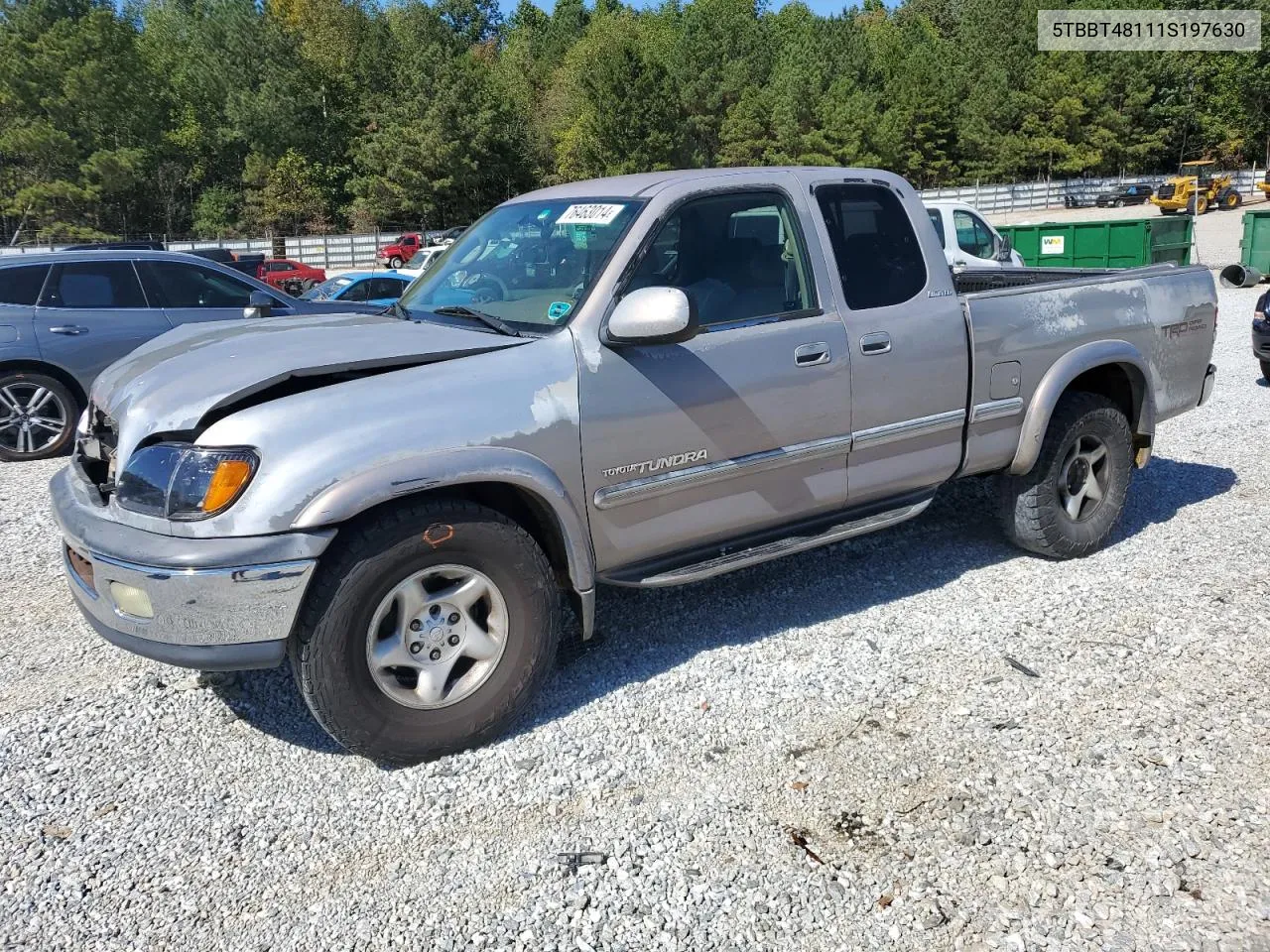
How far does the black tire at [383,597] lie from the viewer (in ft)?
10.3

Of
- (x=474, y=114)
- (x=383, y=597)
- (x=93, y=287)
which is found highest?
(x=474, y=114)

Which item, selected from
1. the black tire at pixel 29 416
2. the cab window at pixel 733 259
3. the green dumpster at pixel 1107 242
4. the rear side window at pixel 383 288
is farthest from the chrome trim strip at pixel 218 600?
the green dumpster at pixel 1107 242

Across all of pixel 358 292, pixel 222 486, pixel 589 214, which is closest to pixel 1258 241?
pixel 358 292

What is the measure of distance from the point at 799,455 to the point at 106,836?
2754mm

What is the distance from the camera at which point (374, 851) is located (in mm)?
3025

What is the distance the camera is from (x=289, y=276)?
1211 inches

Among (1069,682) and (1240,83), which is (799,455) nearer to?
(1069,682)

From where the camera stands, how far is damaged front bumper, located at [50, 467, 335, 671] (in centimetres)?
299

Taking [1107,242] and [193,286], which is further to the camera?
[1107,242]

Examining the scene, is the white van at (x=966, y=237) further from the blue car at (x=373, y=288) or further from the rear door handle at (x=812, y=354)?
the rear door handle at (x=812, y=354)

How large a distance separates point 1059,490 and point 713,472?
2249 mm

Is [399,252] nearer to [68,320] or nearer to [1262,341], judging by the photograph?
[68,320]

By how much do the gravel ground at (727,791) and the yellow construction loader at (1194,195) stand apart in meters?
43.2

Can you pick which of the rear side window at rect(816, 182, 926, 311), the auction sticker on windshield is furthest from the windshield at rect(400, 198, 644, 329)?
the rear side window at rect(816, 182, 926, 311)
